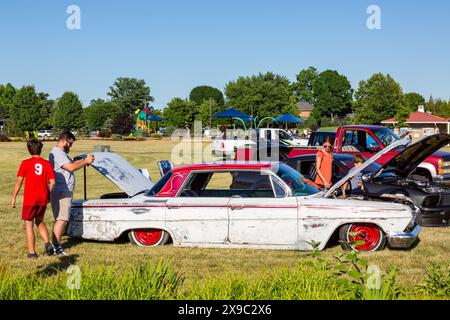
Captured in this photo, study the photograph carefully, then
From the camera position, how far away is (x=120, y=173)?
31.3ft

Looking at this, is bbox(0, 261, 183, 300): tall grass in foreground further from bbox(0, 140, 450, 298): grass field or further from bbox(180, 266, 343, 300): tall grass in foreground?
bbox(0, 140, 450, 298): grass field

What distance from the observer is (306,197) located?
27.3 feet

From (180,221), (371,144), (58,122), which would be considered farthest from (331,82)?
(180,221)

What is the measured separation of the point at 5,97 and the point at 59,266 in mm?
129670

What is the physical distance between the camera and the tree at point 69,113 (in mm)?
84938

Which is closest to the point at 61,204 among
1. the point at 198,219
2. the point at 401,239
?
the point at 198,219

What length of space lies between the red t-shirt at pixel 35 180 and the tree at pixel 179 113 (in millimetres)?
81294

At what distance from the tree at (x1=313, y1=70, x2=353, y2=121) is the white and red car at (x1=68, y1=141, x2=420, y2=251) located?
12725cm

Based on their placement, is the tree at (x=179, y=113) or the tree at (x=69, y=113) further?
the tree at (x=179, y=113)

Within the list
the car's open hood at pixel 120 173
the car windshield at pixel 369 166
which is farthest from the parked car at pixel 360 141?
the car's open hood at pixel 120 173

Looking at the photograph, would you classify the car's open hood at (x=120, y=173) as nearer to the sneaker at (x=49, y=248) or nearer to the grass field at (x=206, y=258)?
the grass field at (x=206, y=258)

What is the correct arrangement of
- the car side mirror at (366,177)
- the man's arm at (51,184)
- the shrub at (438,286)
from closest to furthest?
the shrub at (438,286) → the man's arm at (51,184) → the car side mirror at (366,177)
